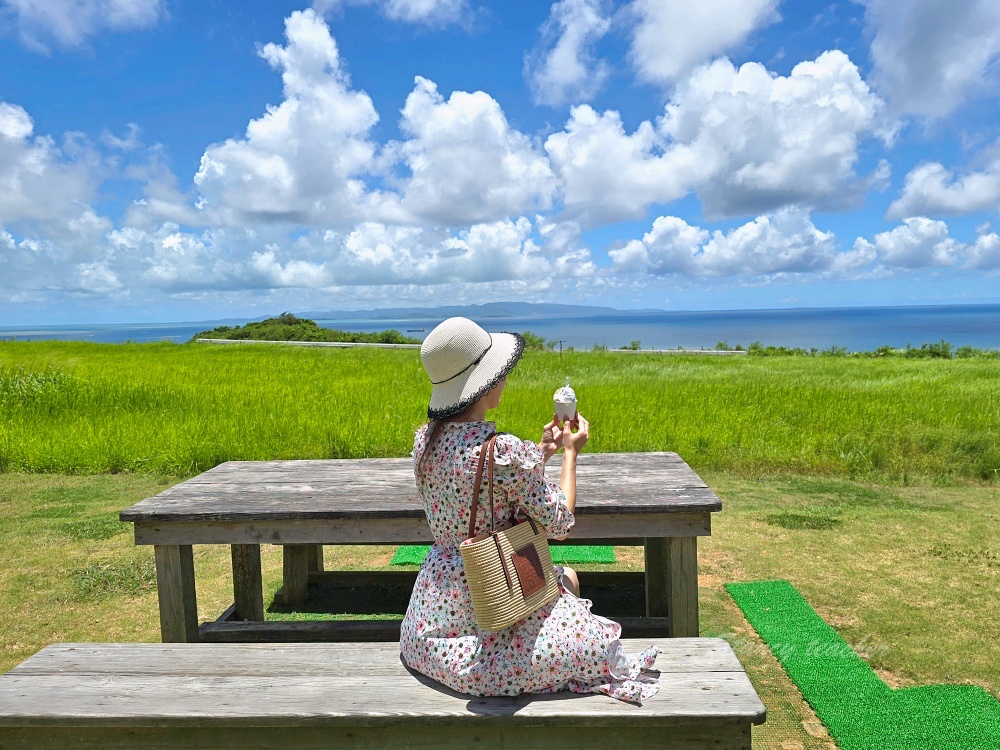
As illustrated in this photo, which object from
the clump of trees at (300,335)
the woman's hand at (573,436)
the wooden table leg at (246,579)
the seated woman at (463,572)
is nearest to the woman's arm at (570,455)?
the woman's hand at (573,436)

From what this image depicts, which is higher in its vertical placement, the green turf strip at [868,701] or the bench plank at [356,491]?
the bench plank at [356,491]

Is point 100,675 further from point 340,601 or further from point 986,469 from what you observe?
point 986,469

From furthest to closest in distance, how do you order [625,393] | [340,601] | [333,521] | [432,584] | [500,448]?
[625,393] < [340,601] < [333,521] < [432,584] < [500,448]

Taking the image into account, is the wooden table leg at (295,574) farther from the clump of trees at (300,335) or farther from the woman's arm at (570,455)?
the clump of trees at (300,335)

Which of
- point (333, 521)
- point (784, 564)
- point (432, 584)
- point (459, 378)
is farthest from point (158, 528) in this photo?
point (784, 564)

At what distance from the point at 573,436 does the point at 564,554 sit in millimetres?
3577

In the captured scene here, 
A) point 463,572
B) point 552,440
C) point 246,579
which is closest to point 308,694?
point 463,572

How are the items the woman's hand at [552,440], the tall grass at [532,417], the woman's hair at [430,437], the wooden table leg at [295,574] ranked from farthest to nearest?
the tall grass at [532,417] → the wooden table leg at [295,574] → the woman's hand at [552,440] → the woman's hair at [430,437]

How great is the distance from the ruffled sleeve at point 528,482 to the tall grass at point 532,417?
269 inches

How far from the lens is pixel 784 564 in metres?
5.66

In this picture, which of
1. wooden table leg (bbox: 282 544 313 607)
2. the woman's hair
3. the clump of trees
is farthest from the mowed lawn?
the clump of trees

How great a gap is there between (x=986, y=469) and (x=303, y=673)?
8.22 meters

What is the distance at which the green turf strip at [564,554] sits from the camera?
19.9 ft

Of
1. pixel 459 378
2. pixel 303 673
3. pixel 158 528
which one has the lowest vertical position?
pixel 303 673
